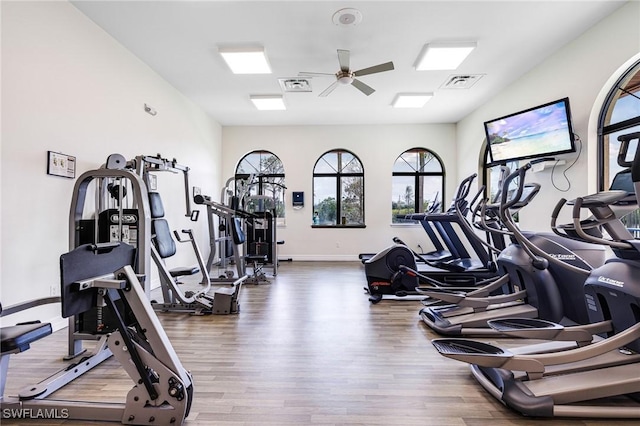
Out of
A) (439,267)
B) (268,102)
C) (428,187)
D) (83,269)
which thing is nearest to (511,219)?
(439,267)

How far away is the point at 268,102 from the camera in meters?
5.71

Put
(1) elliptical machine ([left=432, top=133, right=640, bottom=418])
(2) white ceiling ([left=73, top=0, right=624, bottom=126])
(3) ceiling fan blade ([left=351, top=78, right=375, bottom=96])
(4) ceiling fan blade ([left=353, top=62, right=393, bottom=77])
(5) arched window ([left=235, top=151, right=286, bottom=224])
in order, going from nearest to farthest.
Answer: (1) elliptical machine ([left=432, top=133, right=640, bottom=418]) → (2) white ceiling ([left=73, top=0, right=624, bottom=126]) → (4) ceiling fan blade ([left=353, top=62, right=393, bottom=77]) → (3) ceiling fan blade ([left=351, top=78, right=375, bottom=96]) → (5) arched window ([left=235, top=151, right=286, bottom=224])

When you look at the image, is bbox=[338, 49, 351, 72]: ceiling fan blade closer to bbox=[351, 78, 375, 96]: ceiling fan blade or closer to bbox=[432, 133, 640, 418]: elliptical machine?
bbox=[351, 78, 375, 96]: ceiling fan blade

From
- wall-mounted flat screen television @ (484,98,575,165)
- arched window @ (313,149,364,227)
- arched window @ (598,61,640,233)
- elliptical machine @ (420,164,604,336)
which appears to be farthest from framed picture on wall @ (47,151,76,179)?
arched window @ (598,61,640,233)

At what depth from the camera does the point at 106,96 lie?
3.68 metres

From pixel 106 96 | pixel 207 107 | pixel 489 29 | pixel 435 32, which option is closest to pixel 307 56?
pixel 435 32

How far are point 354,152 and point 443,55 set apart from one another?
3.54 metres

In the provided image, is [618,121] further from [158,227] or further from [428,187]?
[158,227]

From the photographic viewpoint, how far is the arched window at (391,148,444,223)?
7.42 meters

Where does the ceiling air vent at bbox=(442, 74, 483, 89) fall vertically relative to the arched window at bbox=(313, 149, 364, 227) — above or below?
above

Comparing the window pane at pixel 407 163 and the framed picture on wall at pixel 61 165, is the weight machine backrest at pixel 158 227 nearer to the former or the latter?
the framed picture on wall at pixel 61 165

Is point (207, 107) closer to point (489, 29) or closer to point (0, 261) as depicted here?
point (0, 261)

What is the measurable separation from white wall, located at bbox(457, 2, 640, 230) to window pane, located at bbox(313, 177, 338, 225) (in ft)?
12.7

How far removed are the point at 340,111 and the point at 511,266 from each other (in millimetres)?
4545
